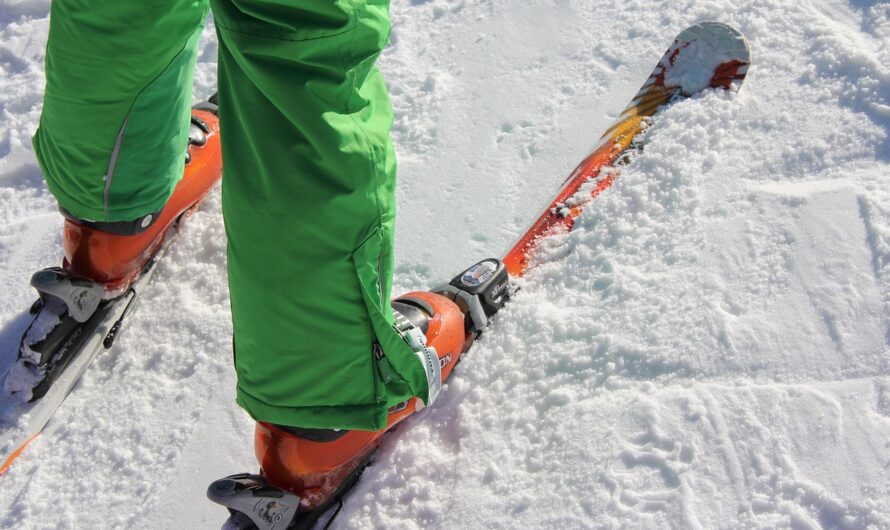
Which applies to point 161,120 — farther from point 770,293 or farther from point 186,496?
point 770,293

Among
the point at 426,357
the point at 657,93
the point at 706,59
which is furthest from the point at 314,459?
the point at 706,59

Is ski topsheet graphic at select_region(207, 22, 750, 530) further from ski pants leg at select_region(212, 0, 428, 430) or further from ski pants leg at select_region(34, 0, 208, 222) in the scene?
ski pants leg at select_region(34, 0, 208, 222)

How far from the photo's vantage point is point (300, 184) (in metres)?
1.16

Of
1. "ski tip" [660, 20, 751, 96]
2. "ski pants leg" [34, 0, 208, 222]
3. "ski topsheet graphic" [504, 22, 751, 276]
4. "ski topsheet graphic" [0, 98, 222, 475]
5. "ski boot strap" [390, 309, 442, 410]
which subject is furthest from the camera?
"ski tip" [660, 20, 751, 96]

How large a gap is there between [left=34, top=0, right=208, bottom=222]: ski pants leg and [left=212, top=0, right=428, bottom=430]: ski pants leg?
0.55 m

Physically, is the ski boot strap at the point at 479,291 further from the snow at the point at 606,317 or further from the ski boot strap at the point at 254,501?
the ski boot strap at the point at 254,501

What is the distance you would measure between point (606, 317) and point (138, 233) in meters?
1.17

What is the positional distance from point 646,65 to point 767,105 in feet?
1.48

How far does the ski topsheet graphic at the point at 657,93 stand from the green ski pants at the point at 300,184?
84 centimetres

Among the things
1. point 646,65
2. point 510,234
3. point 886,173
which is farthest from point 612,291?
point 646,65

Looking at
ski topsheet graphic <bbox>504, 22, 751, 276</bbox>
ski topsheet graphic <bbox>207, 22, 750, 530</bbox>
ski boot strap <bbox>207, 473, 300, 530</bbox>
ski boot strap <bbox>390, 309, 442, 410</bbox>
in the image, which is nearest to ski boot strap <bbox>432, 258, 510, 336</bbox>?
ski topsheet graphic <bbox>207, 22, 750, 530</bbox>

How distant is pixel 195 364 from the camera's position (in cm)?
194

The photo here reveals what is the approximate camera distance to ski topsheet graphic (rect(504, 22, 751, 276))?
83.2 inches

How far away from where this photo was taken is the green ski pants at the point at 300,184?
3.54 ft
